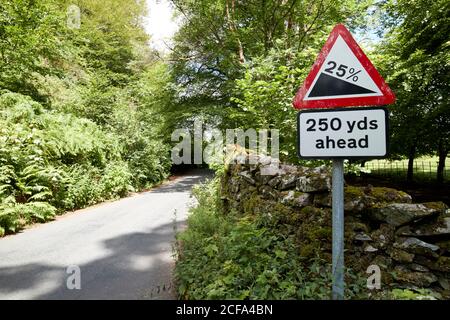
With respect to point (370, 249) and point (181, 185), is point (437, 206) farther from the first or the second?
point (181, 185)

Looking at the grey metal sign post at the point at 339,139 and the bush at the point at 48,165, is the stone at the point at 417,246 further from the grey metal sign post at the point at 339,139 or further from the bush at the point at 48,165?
the bush at the point at 48,165

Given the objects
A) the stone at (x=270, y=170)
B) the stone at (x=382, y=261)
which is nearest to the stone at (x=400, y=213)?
the stone at (x=382, y=261)

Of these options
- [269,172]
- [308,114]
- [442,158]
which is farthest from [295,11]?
[442,158]

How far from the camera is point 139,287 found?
4.65 m

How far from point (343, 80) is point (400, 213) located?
5.97ft

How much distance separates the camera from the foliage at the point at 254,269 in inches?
121

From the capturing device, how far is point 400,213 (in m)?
3.27

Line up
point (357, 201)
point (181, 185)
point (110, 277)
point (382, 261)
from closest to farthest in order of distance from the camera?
point (382, 261), point (357, 201), point (110, 277), point (181, 185)

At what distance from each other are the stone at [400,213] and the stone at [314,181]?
666 mm

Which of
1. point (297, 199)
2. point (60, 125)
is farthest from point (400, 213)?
point (60, 125)

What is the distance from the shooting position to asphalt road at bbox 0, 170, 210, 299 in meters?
4.52

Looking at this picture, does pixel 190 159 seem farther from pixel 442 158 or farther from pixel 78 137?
pixel 442 158

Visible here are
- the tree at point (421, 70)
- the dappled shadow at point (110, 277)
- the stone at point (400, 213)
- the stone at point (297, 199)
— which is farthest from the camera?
the tree at point (421, 70)

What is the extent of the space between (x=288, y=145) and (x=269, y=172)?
10.9ft
